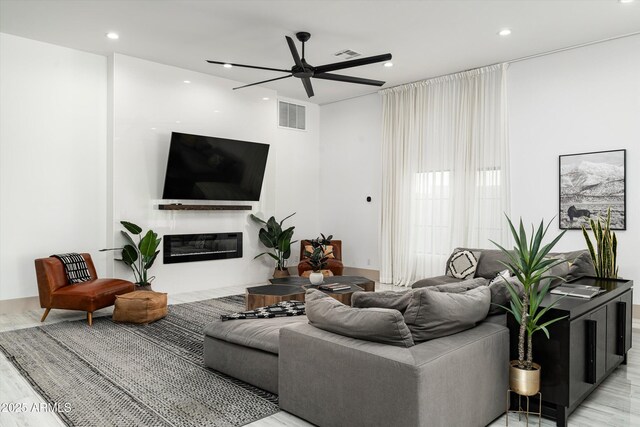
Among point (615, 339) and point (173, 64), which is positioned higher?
point (173, 64)

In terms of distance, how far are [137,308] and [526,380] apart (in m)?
3.94

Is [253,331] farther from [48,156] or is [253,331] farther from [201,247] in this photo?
[48,156]

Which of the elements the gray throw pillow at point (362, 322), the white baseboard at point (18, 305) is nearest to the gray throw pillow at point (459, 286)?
the gray throw pillow at point (362, 322)

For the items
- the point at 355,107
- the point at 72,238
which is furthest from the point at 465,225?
the point at 72,238

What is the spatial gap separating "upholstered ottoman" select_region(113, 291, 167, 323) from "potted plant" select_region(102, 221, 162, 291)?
0.92m

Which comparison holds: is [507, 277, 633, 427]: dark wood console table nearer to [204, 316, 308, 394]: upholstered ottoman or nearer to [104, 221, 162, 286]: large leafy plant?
[204, 316, 308, 394]: upholstered ottoman

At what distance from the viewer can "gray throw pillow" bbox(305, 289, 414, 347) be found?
2.27 metres

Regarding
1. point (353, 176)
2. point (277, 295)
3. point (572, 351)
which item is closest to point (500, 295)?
point (572, 351)

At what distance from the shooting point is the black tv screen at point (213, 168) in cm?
650

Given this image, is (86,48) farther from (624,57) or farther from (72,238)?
(624,57)

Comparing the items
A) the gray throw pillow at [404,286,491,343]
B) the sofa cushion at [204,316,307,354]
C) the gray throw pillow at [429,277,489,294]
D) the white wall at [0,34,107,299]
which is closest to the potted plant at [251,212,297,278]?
the white wall at [0,34,107,299]

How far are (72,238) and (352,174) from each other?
480 centimetres

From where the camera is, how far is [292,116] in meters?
8.50

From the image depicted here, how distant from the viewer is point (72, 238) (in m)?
5.85
